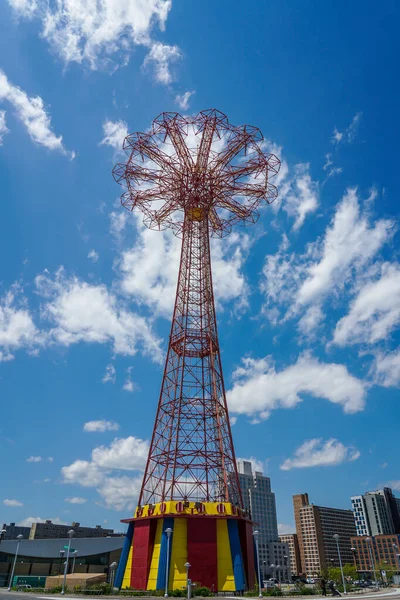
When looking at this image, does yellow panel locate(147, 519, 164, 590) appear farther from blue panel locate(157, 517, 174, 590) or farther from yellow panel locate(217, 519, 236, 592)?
yellow panel locate(217, 519, 236, 592)

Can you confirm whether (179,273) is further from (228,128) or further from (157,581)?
(157,581)

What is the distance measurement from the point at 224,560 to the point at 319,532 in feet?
558

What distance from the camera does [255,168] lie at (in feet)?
160

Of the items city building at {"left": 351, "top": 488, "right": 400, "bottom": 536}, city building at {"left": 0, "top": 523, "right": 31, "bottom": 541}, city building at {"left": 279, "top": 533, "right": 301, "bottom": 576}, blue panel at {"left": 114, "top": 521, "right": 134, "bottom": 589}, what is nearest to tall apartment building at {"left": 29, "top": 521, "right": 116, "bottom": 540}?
city building at {"left": 0, "top": 523, "right": 31, "bottom": 541}

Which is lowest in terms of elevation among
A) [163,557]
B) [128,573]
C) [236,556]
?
[128,573]

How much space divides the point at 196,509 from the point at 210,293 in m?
22.3

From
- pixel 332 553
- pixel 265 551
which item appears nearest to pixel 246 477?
pixel 265 551

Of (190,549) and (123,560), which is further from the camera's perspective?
(123,560)

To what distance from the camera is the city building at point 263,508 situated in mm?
161825

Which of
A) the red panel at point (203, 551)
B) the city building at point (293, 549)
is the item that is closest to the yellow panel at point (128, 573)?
the red panel at point (203, 551)

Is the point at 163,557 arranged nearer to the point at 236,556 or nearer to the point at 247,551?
the point at 236,556

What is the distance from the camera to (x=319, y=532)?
590 feet

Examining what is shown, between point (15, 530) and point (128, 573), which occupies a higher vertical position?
point (15, 530)

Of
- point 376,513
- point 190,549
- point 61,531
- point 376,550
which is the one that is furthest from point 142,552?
point 376,513
